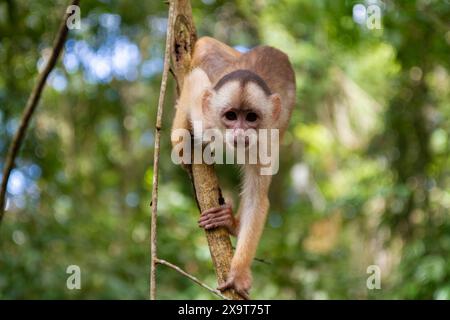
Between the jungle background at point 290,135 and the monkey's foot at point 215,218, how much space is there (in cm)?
241

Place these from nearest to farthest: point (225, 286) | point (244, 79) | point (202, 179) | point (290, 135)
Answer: point (225, 286), point (202, 179), point (244, 79), point (290, 135)

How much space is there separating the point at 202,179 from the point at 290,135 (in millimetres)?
9216

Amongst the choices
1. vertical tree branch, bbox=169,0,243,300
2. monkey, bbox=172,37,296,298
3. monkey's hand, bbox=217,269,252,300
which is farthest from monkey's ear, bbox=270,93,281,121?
monkey's hand, bbox=217,269,252,300

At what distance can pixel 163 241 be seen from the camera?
8.77m

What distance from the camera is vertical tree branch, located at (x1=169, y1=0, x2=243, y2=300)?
4328mm

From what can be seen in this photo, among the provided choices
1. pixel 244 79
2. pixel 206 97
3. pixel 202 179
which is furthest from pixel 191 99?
pixel 202 179

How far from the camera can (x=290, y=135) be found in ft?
44.6

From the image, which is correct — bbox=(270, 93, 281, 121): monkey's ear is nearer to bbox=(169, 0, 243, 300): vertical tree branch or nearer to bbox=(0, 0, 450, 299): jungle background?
bbox=(169, 0, 243, 300): vertical tree branch

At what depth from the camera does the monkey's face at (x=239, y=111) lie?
5.12m

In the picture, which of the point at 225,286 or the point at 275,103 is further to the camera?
the point at 275,103

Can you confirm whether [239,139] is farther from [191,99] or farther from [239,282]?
[239,282]

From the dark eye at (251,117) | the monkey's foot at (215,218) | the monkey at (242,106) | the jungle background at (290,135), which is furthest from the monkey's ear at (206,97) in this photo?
the jungle background at (290,135)
